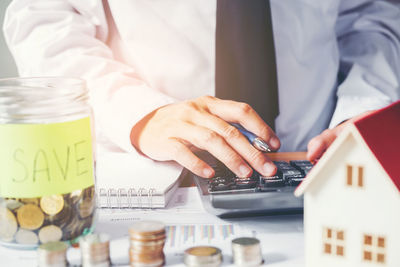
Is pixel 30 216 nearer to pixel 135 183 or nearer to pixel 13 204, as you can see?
pixel 13 204

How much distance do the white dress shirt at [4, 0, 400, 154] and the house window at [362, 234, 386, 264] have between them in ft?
1.74

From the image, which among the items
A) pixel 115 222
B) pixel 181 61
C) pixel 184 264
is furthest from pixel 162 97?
pixel 184 264

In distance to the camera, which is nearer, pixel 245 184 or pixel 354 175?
pixel 354 175

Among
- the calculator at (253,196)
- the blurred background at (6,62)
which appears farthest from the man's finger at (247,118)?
the blurred background at (6,62)

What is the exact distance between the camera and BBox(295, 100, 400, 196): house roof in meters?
0.34

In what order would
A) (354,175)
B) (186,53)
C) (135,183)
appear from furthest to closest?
(186,53) < (135,183) < (354,175)

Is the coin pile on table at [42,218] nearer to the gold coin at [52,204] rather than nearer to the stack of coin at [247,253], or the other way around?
the gold coin at [52,204]

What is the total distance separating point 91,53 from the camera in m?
0.94

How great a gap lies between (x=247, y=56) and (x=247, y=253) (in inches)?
22.6

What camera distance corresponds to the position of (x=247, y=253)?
0.40 m

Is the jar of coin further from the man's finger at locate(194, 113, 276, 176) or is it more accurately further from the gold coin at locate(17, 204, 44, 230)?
the man's finger at locate(194, 113, 276, 176)

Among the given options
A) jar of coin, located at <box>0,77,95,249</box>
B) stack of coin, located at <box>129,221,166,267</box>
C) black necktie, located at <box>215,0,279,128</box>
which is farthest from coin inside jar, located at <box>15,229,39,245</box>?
black necktie, located at <box>215,0,279,128</box>

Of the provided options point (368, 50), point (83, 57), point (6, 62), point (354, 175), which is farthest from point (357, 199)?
point (6, 62)

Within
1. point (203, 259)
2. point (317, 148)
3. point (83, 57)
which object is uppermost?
point (83, 57)
